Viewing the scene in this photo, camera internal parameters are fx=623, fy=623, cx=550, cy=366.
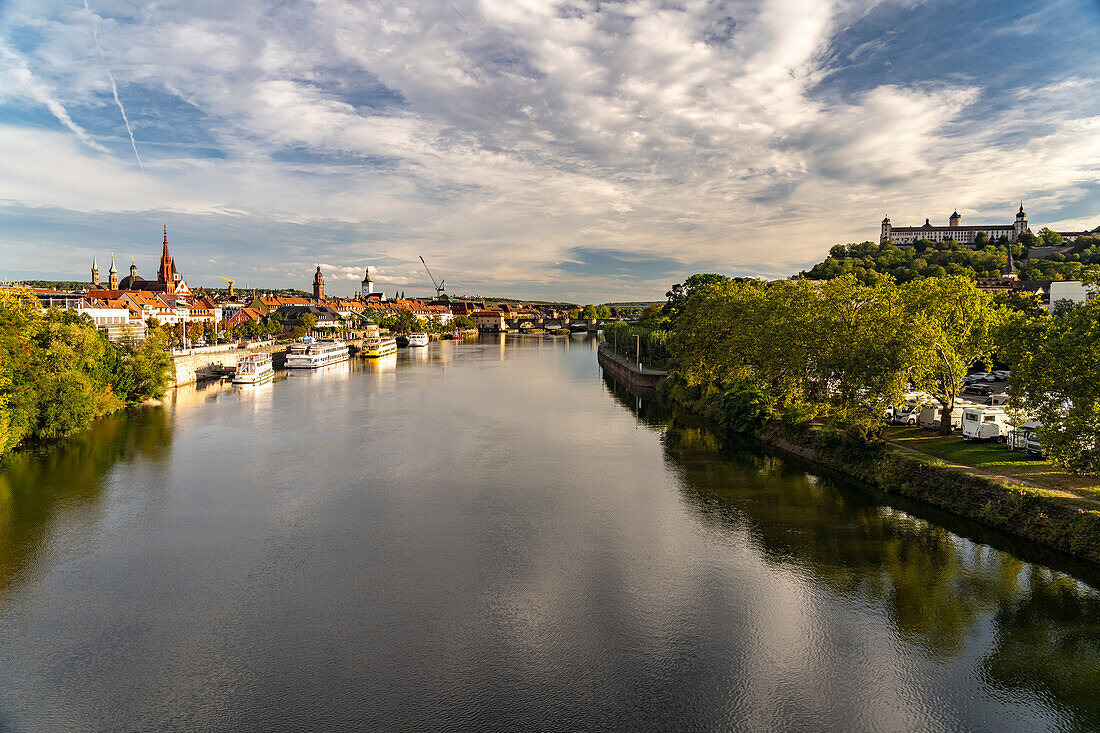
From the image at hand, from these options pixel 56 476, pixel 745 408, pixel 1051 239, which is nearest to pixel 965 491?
pixel 745 408

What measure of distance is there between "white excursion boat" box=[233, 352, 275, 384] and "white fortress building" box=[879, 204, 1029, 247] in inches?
5573

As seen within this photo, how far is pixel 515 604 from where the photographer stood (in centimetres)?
1282

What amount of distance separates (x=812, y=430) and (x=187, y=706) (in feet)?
78.5

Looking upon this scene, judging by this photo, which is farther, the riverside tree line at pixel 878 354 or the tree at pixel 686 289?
the tree at pixel 686 289

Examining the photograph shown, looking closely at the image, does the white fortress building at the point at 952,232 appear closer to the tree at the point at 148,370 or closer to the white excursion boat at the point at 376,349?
the white excursion boat at the point at 376,349

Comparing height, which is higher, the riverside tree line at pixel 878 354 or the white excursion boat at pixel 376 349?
the riverside tree line at pixel 878 354

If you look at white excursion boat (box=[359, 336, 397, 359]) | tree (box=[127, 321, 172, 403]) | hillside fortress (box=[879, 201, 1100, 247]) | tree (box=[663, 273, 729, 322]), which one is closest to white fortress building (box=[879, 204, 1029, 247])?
hillside fortress (box=[879, 201, 1100, 247])

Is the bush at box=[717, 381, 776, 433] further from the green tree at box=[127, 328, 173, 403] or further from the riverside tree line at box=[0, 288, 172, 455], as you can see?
the green tree at box=[127, 328, 173, 403]

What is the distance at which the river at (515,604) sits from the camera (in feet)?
31.9

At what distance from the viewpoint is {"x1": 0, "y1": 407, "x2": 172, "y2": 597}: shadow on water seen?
16.2 metres

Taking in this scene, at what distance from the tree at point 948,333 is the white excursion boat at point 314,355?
58361 millimetres

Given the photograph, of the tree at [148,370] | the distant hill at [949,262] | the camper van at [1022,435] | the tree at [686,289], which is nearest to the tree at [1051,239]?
the distant hill at [949,262]

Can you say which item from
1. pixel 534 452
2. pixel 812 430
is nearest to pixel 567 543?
pixel 534 452

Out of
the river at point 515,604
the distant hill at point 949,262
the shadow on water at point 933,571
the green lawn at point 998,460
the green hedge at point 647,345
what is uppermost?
the distant hill at point 949,262
